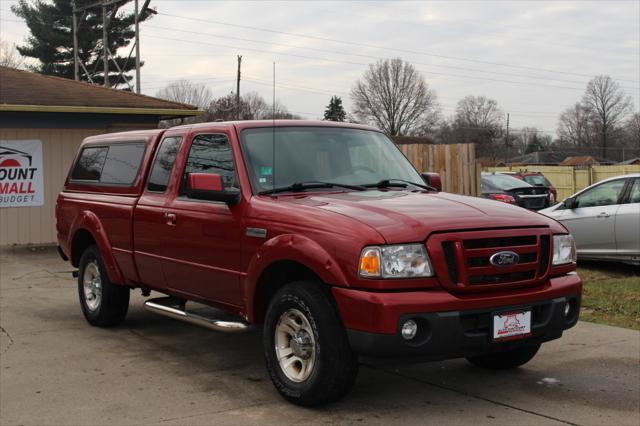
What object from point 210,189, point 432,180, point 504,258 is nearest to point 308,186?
point 210,189

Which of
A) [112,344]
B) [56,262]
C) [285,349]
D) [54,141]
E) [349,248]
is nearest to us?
[349,248]

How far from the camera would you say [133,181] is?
7082 millimetres

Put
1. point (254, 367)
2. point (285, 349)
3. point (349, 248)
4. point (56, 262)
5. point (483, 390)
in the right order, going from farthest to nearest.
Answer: point (56, 262)
point (254, 367)
point (483, 390)
point (285, 349)
point (349, 248)

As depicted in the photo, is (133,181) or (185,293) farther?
(133,181)

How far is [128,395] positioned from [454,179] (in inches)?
427

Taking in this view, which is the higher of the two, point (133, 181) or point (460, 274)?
point (133, 181)

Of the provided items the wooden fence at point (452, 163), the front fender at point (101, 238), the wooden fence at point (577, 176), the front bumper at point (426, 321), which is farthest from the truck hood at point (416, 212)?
the wooden fence at point (577, 176)

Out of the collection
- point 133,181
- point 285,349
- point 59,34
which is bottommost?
point 285,349

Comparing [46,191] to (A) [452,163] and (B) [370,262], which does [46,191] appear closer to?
(A) [452,163]

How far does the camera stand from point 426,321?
4496 mm

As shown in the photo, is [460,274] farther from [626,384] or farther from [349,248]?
[626,384]

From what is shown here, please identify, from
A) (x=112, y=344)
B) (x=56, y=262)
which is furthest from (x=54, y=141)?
(x=112, y=344)

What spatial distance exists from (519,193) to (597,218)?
535 cm

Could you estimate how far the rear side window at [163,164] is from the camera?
663 cm
